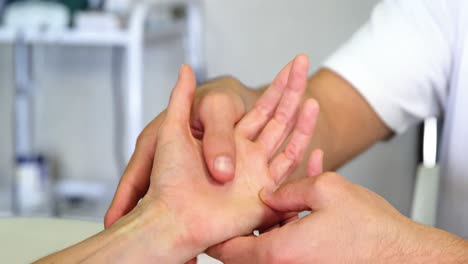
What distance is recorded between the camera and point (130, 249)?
64cm

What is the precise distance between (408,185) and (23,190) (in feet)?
4.22

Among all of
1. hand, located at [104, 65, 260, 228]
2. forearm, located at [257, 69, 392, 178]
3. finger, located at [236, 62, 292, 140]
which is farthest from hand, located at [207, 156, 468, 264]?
forearm, located at [257, 69, 392, 178]

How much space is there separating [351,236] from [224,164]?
156 millimetres

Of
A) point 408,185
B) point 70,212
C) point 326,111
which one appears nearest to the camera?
point 326,111

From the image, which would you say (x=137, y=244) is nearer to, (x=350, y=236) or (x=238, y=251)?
(x=238, y=251)

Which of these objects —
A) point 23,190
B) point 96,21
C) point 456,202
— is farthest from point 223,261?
point 23,190

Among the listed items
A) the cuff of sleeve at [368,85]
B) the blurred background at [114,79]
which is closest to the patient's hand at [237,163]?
the cuff of sleeve at [368,85]

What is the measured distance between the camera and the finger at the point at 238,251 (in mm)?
647

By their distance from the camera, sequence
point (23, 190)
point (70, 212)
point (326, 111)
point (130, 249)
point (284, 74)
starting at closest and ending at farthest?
point (130, 249) → point (284, 74) → point (326, 111) → point (23, 190) → point (70, 212)

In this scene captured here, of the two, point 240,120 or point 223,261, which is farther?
point 240,120

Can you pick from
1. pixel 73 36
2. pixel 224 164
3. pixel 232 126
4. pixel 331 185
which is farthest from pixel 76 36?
pixel 331 185

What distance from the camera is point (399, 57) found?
1.06 meters

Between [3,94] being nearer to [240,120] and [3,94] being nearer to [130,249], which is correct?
[240,120]

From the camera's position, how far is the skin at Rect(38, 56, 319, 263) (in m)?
0.66
